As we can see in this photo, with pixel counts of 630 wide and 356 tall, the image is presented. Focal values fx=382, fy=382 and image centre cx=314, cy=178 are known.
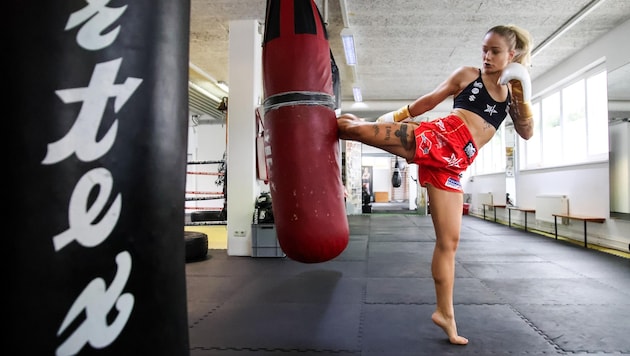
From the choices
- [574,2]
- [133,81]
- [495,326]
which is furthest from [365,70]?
[133,81]

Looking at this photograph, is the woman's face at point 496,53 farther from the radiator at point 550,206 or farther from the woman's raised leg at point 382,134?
the radiator at point 550,206

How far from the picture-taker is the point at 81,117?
0.50 meters

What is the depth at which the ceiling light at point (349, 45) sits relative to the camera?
18.7 ft

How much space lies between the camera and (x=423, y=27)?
5.66 meters

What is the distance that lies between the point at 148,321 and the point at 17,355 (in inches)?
5.9

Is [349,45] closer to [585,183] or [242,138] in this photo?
[242,138]

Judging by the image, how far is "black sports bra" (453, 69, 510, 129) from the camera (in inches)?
79.5

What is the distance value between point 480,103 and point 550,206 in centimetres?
573

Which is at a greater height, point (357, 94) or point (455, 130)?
point (357, 94)

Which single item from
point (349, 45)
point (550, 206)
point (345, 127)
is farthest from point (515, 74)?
point (550, 206)

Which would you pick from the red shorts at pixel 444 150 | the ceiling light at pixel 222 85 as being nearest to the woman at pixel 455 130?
the red shorts at pixel 444 150

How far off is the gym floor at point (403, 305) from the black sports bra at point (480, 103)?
1.21 metres

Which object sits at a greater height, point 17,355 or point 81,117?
point 81,117

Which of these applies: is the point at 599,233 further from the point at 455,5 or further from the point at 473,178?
the point at 473,178
